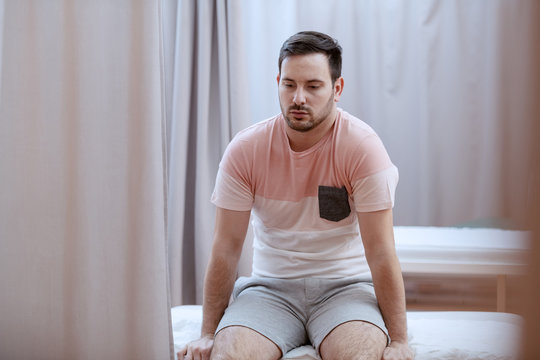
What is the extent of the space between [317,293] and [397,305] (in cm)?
22

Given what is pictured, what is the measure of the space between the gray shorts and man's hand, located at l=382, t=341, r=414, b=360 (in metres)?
0.04

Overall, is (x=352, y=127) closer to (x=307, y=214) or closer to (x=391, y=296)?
(x=307, y=214)

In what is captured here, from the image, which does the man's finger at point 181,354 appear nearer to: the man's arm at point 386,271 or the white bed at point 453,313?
the white bed at point 453,313

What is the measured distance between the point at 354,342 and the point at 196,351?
1.31 ft

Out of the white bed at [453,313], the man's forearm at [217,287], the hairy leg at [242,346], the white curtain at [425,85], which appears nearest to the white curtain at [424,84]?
the white curtain at [425,85]

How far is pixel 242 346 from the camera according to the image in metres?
1.37

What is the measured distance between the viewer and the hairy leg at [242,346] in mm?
1359

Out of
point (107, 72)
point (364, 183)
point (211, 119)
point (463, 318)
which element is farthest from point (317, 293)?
point (211, 119)

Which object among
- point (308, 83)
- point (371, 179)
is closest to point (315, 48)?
point (308, 83)

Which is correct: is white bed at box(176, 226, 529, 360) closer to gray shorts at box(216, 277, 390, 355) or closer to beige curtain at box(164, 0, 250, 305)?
gray shorts at box(216, 277, 390, 355)

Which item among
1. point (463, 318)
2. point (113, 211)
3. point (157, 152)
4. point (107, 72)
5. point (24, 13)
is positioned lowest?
point (463, 318)

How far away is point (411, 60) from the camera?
290 cm

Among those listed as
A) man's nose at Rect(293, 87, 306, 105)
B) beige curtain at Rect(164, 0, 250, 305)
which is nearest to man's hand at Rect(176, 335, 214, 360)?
man's nose at Rect(293, 87, 306, 105)

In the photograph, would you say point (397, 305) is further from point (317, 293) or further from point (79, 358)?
point (79, 358)
